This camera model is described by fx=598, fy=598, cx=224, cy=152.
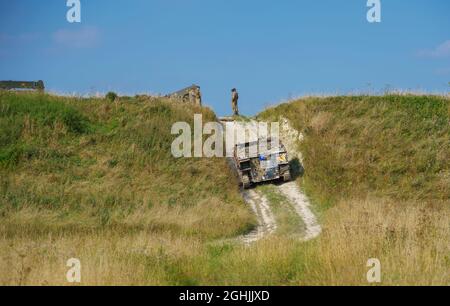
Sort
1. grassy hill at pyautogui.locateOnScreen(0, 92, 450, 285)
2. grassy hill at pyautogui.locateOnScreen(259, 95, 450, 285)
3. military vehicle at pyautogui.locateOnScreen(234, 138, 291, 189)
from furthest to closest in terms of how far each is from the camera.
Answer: military vehicle at pyautogui.locateOnScreen(234, 138, 291, 189) < grassy hill at pyautogui.locateOnScreen(0, 92, 450, 285) < grassy hill at pyautogui.locateOnScreen(259, 95, 450, 285)

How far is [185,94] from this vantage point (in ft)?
115

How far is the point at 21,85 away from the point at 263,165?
48.7 ft

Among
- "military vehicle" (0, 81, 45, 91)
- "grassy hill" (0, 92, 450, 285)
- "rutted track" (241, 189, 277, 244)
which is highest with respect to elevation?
"military vehicle" (0, 81, 45, 91)

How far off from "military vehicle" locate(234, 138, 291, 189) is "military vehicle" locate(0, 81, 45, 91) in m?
→ 13.1

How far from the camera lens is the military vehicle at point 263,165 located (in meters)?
25.6

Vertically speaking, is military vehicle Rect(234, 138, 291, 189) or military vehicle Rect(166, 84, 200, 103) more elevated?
military vehicle Rect(166, 84, 200, 103)

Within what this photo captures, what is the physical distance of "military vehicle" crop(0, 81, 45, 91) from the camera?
31969 millimetres

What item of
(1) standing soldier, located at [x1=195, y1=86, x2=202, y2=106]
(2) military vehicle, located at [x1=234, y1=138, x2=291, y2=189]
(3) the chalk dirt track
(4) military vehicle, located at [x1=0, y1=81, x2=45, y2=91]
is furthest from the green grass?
(4) military vehicle, located at [x1=0, y1=81, x2=45, y2=91]

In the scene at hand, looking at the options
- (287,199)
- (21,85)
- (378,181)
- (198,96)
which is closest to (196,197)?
(287,199)

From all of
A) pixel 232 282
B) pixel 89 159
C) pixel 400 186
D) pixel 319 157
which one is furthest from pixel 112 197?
pixel 232 282

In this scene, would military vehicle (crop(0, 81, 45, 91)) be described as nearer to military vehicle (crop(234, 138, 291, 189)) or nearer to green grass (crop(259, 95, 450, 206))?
green grass (crop(259, 95, 450, 206))

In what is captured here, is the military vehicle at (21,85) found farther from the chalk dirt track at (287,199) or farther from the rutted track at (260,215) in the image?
the rutted track at (260,215)

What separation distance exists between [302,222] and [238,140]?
34.0ft

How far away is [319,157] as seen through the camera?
26.7 metres
